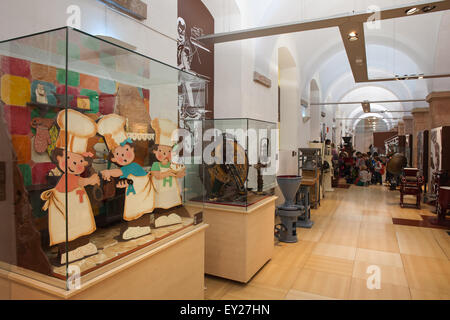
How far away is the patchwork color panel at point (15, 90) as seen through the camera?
181 cm

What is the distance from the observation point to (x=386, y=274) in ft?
13.5

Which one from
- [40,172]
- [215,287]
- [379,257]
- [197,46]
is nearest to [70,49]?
[40,172]

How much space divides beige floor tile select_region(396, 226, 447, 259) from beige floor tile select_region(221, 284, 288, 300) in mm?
2626

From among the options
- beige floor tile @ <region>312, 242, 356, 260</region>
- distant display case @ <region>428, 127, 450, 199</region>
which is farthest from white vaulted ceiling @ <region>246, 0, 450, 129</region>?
beige floor tile @ <region>312, 242, 356, 260</region>

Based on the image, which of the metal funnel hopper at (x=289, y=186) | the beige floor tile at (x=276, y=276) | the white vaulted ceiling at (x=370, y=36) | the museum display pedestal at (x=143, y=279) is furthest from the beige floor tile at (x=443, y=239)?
the white vaulted ceiling at (x=370, y=36)

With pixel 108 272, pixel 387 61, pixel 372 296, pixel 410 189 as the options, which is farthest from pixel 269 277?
pixel 387 61

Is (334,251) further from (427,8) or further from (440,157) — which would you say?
(440,157)

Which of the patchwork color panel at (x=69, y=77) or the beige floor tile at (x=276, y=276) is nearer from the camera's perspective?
the patchwork color panel at (x=69, y=77)

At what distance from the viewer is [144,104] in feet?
7.84

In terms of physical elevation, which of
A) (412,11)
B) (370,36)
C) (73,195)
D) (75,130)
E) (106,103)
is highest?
(370,36)

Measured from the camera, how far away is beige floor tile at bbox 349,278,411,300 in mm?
3471

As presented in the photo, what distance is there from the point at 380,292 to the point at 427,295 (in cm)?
49

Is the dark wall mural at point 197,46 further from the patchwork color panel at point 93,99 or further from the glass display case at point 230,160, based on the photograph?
the patchwork color panel at point 93,99

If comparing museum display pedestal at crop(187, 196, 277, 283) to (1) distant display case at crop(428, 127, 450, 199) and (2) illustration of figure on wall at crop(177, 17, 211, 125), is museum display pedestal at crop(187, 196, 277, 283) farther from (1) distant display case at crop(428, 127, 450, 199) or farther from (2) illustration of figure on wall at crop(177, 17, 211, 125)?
(1) distant display case at crop(428, 127, 450, 199)
